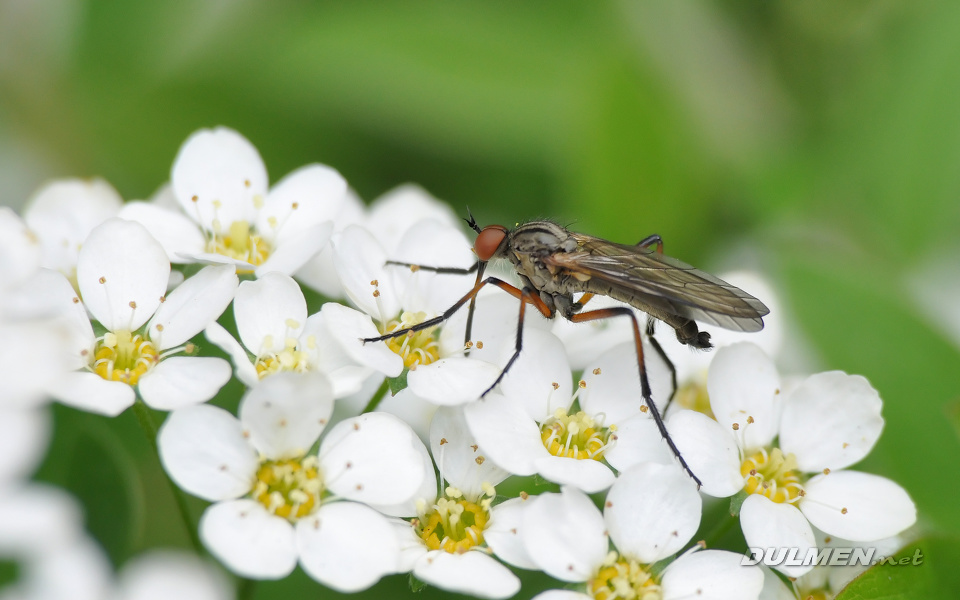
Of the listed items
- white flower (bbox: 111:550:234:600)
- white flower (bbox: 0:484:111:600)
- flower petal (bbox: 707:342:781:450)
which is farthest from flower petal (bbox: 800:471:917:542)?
white flower (bbox: 0:484:111:600)

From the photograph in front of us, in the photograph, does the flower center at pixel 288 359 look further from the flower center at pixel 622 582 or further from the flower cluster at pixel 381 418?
the flower center at pixel 622 582

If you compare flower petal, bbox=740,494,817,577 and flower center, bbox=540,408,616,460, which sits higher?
flower center, bbox=540,408,616,460

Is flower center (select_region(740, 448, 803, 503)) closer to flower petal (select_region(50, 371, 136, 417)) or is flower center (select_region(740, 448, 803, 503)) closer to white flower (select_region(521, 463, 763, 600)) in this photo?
white flower (select_region(521, 463, 763, 600))

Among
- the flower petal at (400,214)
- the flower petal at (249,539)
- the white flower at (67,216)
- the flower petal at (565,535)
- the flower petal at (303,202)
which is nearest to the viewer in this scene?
the flower petal at (249,539)

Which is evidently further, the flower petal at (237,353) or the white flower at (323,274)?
the white flower at (323,274)

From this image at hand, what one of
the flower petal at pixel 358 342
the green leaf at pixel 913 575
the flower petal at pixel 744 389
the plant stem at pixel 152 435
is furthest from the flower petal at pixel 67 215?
the green leaf at pixel 913 575

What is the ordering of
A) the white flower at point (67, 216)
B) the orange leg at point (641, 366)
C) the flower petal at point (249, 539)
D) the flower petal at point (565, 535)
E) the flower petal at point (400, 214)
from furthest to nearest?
the flower petal at point (400, 214), the white flower at point (67, 216), the orange leg at point (641, 366), the flower petal at point (565, 535), the flower petal at point (249, 539)
